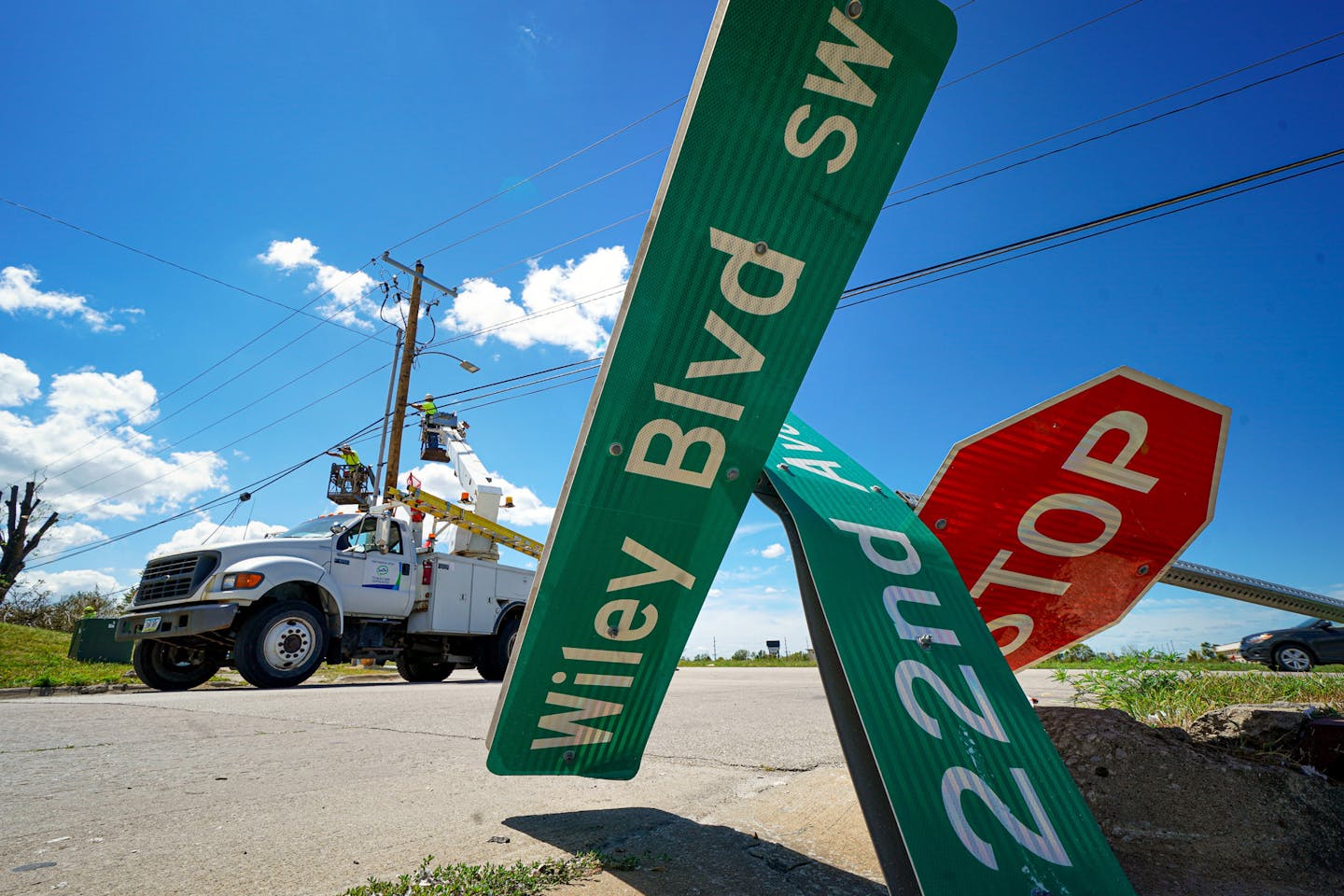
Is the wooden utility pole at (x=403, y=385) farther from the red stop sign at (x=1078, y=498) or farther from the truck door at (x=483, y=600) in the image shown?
the red stop sign at (x=1078, y=498)

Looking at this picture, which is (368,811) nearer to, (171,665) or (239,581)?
(239,581)

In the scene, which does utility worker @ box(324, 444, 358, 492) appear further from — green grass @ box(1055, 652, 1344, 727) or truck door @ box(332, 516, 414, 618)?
green grass @ box(1055, 652, 1344, 727)

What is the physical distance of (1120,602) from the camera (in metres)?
2.41

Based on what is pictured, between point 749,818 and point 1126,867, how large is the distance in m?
1.14

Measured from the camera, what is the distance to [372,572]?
31.2 feet

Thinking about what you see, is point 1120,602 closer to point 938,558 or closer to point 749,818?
point 938,558

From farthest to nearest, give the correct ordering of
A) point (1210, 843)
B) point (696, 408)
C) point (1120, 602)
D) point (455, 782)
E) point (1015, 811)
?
1. point (455, 782)
2. point (1120, 602)
3. point (1210, 843)
4. point (696, 408)
5. point (1015, 811)

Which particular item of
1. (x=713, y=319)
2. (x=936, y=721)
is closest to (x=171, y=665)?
(x=713, y=319)

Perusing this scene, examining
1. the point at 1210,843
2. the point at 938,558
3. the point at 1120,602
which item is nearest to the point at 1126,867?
the point at 1210,843

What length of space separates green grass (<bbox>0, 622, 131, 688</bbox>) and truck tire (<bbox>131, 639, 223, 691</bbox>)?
0.55 m

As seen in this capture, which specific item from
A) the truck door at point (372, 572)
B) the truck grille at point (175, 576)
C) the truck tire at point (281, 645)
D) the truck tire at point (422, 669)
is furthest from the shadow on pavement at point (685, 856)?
the truck tire at point (422, 669)

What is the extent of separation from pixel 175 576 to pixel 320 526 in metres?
1.74

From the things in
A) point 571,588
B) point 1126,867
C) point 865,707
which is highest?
point 571,588

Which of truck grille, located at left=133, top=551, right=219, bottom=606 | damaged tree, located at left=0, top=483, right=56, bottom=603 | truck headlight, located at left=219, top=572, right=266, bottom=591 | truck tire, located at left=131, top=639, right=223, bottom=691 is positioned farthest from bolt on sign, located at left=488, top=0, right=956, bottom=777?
damaged tree, located at left=0, top=483, right=56, bottom=603
